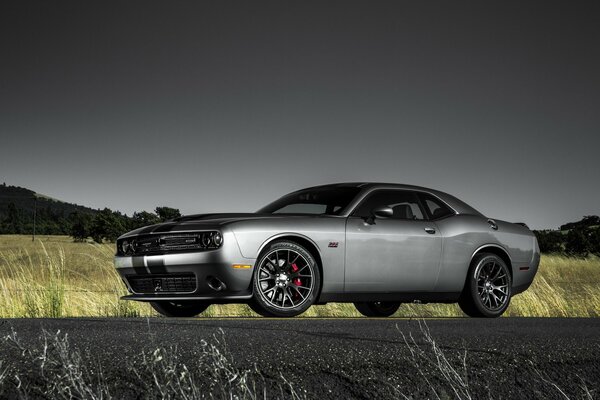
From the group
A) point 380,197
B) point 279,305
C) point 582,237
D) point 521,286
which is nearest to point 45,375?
point 279,305

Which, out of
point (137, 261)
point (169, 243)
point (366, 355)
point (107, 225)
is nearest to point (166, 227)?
point (169, 243)

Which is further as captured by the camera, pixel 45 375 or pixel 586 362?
pixel 586 362

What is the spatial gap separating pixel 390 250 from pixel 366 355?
4.25 metres

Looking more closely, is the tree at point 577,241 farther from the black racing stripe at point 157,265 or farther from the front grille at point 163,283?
the black racing stripe at point 157,265

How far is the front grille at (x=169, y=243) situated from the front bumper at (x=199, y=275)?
0.08 meters

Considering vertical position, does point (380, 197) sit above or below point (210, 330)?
above

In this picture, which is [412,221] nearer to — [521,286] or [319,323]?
[521,286]

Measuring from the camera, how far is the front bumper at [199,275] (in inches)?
300

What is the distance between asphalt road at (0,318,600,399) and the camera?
3989 millimetres

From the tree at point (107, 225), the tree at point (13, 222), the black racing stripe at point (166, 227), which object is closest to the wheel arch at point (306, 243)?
the black racing stripe at point (166, 227)

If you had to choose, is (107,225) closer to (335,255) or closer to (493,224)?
(493,224)

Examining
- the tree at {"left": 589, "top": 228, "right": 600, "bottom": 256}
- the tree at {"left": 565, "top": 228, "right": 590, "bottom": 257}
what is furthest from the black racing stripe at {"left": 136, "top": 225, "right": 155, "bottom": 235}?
the tree at {"left": 589, "top": 228, "right": 600, "bottom": 256}

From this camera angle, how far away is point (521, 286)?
9.98 metres

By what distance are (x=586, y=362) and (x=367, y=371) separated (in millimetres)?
1521
